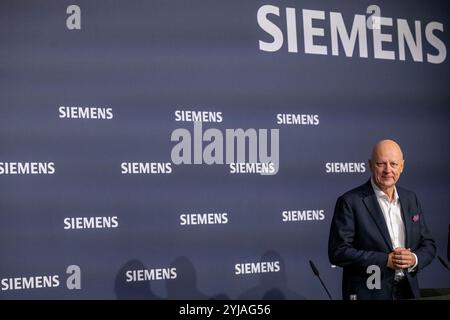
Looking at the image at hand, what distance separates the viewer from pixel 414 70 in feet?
18.6

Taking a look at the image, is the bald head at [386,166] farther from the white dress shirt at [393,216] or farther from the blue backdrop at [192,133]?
the blue backdrop at [192,133]

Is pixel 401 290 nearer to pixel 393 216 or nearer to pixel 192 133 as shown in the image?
pixel 393 216

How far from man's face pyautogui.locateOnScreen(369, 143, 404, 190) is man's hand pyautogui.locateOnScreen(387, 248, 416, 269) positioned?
0.47 m

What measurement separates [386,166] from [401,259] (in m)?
0.60

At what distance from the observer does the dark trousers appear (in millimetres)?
3314

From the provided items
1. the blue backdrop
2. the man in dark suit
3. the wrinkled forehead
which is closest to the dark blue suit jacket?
the man in dark suit

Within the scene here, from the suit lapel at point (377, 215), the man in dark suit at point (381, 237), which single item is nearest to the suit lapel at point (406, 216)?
the man in dark suit at point (381, 237)

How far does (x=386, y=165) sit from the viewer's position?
11.7 feet

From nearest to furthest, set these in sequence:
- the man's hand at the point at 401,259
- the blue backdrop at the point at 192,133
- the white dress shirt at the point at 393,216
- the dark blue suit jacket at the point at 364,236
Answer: the man's hand at the point at 401,259, the dark blue suit jacket at the point at 364,236, the white dress shirt at the point at 393,216, the blue backdrop at the point at 192,133

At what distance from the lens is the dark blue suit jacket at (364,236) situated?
3.40 metres

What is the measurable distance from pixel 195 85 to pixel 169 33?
0.46 metres

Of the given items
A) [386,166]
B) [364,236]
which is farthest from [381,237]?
[386,166]
